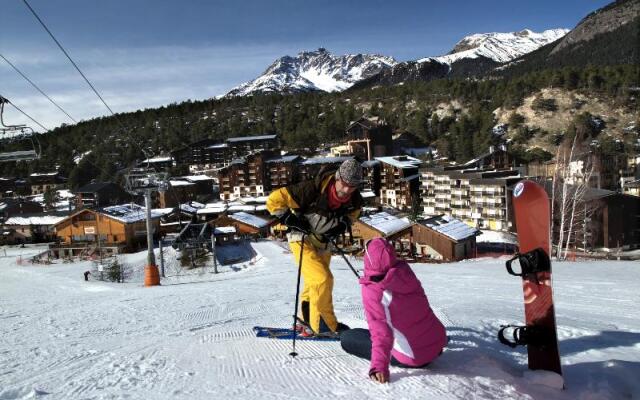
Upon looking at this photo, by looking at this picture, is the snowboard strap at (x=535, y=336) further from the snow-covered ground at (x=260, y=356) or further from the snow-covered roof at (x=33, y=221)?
the snow-covered roof at (x=33, y=221)

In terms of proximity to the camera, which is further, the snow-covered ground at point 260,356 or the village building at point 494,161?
the village building at point 494,161

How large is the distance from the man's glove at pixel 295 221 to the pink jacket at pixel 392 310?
1024 millimetres

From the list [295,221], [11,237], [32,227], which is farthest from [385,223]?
[11,237]

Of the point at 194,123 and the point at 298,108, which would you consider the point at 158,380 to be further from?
the point at 194,123

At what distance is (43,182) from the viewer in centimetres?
7725

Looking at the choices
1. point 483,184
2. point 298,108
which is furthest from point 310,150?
point 483,184

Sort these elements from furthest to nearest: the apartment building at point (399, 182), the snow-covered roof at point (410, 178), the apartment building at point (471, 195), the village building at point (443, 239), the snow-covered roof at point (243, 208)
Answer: the apartment building at point (399, 182) → the snow-covered roof at point (410, 178) → the snow-covered roof at point (243, 208) → the apartment building at point (471, 195) → the village building at point (443, 239)

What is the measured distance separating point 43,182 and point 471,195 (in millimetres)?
70968

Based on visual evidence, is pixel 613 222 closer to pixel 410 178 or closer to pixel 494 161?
pixel 494 161

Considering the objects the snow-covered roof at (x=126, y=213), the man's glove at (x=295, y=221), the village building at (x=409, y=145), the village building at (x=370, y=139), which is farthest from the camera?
the village building at (x=409, y=145)

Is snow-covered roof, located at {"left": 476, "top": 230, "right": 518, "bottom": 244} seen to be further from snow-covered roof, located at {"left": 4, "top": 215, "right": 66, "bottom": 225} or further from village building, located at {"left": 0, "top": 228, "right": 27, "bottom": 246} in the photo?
village building, located at {"left": 0, "top": 228, "right": 27, "bottom": 246}

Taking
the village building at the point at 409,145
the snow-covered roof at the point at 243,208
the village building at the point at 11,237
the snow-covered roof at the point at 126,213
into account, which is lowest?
the village building at the point at 11,237

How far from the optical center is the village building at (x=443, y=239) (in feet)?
78.4

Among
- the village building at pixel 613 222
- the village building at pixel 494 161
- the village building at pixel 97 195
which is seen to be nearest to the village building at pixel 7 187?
the village building at pixel 97 195
